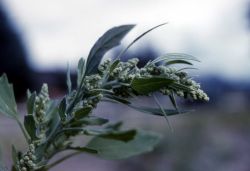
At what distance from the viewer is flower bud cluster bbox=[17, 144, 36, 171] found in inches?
40.0

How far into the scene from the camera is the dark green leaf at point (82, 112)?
0.98 metres

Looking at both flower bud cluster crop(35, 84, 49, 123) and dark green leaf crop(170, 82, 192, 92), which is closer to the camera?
dark green leaf crop(170, 82, 192, 92)

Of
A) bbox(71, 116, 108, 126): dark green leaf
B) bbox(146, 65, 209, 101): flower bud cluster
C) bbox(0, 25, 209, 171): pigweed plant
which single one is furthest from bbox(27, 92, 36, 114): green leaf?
bbox(146, 65, 209, 101): flower bud cluster

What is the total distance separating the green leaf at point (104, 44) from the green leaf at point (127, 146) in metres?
0.25

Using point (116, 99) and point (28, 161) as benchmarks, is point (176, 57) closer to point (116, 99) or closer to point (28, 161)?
point (116, 99)

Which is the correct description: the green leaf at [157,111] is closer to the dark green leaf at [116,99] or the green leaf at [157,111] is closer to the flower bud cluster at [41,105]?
the dark green leaf at [116,99]

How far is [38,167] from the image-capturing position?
1.03 metres

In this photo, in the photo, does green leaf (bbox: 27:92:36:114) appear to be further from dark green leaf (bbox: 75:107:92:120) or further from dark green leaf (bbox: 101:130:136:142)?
dark green leaf (bbox: 101:130:136:142)

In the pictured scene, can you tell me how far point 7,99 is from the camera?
47.4 inches

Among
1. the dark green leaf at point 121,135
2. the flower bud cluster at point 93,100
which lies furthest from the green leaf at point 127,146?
the dark green leaf at point 121,135

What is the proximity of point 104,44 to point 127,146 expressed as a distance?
0.29 meters

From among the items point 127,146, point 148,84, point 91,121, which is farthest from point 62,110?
point 127,146

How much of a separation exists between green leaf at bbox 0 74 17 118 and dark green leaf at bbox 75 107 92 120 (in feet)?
0.80

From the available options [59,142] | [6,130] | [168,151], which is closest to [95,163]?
[168,151]
